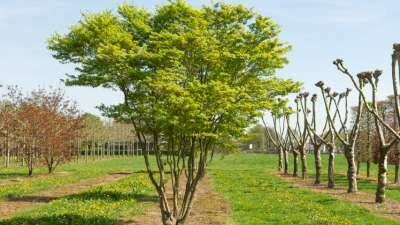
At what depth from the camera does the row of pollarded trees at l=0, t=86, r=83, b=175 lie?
54.0 m

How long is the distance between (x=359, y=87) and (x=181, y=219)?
18.8 metres

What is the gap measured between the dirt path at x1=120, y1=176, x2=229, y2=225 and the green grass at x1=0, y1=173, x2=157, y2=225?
67cm

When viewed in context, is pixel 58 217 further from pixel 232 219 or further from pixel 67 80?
pixel 232 219

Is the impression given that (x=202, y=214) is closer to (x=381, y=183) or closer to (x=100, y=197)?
(x=100, y=197)

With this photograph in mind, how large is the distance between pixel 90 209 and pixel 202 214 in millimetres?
5398

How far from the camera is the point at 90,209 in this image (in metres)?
24.2

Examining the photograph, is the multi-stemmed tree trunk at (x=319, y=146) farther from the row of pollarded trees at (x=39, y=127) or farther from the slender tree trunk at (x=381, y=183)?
the row of pollarded trees at (x=39, y=127)

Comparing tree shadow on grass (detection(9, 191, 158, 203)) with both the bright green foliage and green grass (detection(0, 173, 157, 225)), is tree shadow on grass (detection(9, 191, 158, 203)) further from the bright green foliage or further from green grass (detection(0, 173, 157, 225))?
the bright green foliage

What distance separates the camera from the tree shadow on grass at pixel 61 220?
19.7 metres

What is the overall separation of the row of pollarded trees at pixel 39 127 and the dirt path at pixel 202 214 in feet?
92.2

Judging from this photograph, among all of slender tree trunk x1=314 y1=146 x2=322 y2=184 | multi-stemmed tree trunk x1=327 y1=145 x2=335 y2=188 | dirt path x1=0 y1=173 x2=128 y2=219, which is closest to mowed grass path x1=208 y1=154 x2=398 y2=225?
multi-stemmed tree trunk x1=327 y1=145 x2=335 y2=188

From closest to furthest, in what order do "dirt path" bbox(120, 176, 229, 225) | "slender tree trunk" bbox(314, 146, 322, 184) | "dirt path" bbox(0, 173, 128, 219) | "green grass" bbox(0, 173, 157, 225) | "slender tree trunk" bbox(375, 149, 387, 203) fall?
"green grass" bbox(0, 173, 157, 225) → "dirt path" bbox(120, 176, 229, 225) → "dirt path" bbox(0, 173, 128, 219) → "slender tree trunk" bbox(375, 149, 387, 203) → "slender tree trunk" bbox(314, 146, 322, 184)

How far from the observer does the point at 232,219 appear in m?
22.6

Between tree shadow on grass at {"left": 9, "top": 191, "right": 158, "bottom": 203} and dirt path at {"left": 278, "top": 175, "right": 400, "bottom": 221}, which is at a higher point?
tree shadow on grass at {"left": 9, "top": 191, "right": 158, "bottom": 203}
